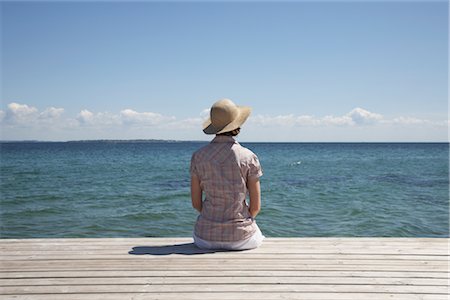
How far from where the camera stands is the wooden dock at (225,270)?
3.04m

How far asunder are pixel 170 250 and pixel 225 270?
852 mm

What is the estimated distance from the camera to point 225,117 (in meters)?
3.82

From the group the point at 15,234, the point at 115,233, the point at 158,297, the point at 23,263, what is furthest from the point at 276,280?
the point at 15,234

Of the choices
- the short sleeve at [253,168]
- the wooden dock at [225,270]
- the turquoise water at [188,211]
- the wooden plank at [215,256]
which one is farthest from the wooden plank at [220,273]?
the turquoise water at [188,211]

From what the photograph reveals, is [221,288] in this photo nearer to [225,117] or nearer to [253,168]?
[253,168]

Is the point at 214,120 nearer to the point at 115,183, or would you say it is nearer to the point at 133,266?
the point at 133,266

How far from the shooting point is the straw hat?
3818 mm

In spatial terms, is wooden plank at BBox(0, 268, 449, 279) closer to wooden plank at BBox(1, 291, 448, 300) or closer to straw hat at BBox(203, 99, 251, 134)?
wooden plank at BBox(1, 291, 448, 300)

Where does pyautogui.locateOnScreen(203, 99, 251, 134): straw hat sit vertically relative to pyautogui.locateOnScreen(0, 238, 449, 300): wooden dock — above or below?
above

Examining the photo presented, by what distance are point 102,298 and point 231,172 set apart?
1529 mm

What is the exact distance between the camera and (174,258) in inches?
150

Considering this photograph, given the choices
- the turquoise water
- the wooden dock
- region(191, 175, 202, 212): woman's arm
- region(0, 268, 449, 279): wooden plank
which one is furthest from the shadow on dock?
the turquoise water

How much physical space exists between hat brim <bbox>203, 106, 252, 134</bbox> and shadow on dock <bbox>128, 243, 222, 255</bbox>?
1158mm

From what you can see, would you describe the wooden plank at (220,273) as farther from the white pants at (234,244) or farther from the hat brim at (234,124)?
the hat brim at (234,124)
